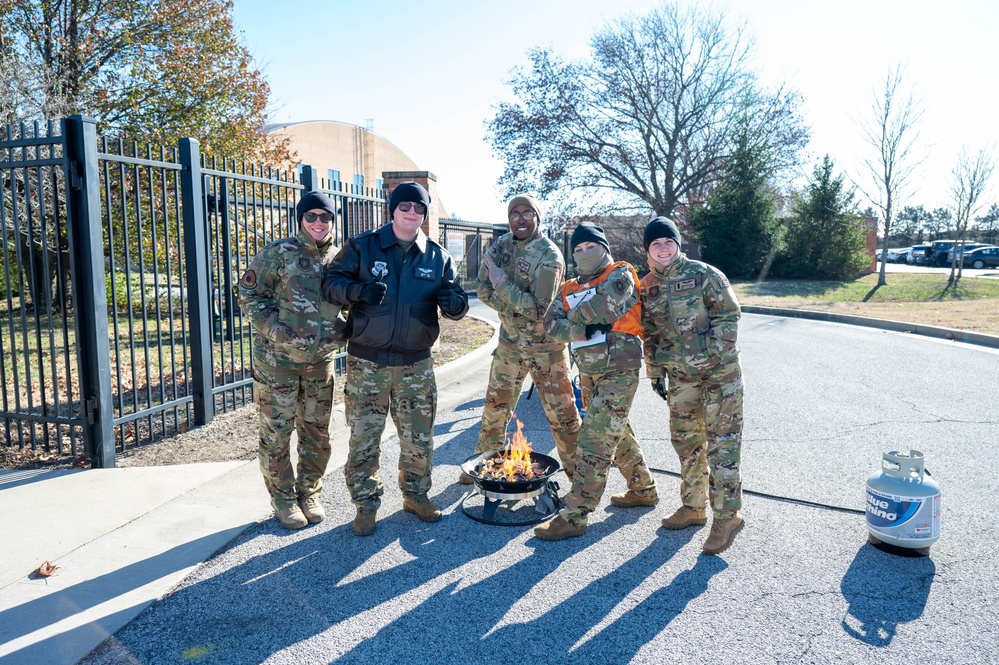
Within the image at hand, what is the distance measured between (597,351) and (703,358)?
24.1 inches

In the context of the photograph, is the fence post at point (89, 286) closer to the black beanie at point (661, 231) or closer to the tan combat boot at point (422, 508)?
the tan combat boot at point (422, 508)

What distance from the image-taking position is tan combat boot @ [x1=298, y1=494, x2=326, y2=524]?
14.4 ft

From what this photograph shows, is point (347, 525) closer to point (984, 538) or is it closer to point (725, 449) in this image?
point (725, 449)

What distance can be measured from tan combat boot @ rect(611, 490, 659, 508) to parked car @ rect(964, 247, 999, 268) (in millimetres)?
44462

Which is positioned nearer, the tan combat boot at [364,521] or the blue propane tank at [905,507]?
the blue propane tank at [905,507]

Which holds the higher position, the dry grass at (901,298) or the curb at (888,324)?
the dry grass at (901,298)

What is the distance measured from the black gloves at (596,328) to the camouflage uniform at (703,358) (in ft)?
1.07

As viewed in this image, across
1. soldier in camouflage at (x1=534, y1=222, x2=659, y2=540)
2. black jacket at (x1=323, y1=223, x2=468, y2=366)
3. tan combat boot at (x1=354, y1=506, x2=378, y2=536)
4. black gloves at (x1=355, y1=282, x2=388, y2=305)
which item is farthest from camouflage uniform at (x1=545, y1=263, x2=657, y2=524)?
tan combat boot at (x1=354, y1=506, x2=378, y2=536)

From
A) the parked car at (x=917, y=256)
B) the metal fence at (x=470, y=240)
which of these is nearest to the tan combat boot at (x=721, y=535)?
the metal fence at (x=470, y=240)

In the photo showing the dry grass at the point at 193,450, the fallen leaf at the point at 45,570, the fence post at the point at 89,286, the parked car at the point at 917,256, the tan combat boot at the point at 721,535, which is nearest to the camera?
the fallen leaf at the point at 45,570

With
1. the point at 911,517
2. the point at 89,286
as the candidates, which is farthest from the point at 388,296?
the point at 911,517

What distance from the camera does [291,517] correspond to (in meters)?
4.29

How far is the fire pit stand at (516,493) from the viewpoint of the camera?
4383 millimetres

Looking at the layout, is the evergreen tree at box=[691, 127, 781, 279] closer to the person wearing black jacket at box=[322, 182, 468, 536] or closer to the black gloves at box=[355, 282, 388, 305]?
the person wearing black jacket at box=[322, 182, 468, 536]
